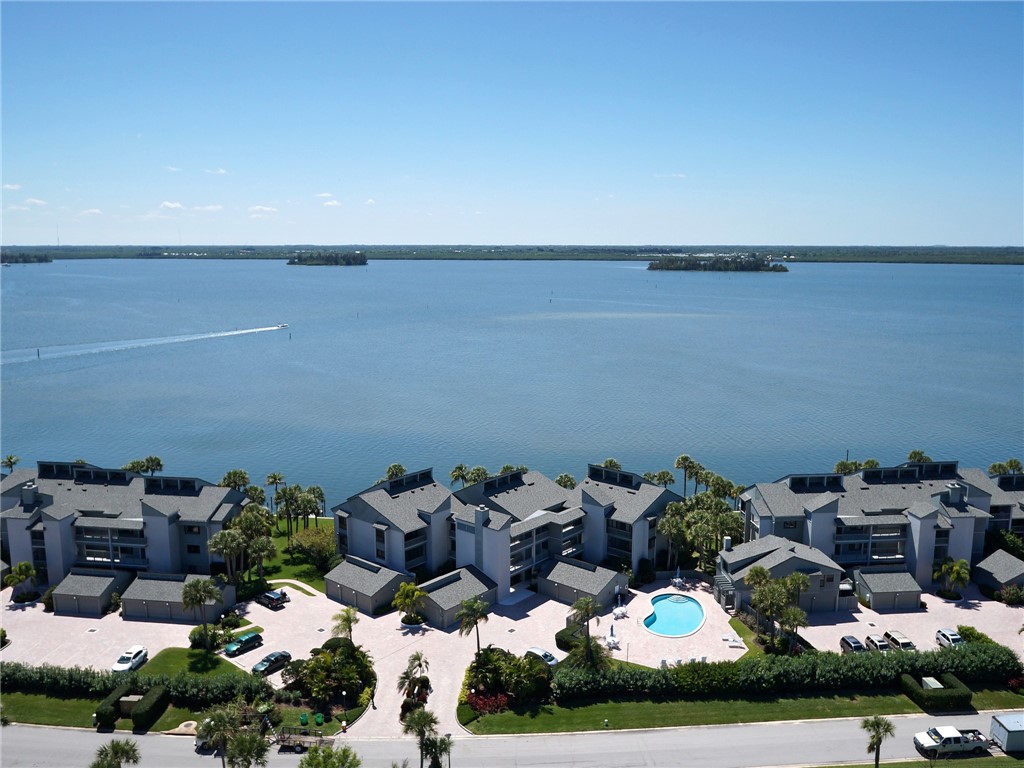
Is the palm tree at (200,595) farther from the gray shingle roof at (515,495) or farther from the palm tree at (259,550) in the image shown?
the gray shingle roof at (515,495)

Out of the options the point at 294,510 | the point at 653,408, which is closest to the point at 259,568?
the point at 294,510

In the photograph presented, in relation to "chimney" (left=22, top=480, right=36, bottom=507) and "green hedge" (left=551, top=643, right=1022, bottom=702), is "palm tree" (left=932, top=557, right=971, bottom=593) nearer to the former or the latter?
"green hedge" (left=551, top=643, right=1022, bottom=702)

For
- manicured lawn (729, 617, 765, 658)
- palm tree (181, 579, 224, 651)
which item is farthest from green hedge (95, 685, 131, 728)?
manicured lawn (729, 617, 765, 658)

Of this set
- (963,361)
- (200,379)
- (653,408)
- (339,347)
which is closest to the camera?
(653,408)

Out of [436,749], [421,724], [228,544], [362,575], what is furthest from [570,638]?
[228,544]

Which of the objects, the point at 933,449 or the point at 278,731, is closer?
the point at 278,731

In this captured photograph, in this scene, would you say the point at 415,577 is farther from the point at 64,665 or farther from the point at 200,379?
the point at 200,379

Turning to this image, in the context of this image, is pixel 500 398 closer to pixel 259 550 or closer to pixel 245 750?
pixel 259 550

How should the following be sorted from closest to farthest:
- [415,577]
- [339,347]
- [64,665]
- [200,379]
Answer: [64,665]
[415,577]
[200,379]
[339,347]
